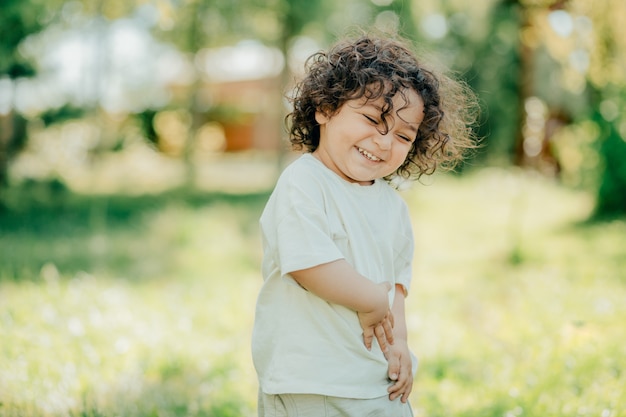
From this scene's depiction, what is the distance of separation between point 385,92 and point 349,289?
58 centimetres

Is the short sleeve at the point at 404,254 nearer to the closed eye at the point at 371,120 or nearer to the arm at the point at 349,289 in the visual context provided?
the arm at the point at 349,289

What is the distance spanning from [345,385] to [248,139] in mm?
29499

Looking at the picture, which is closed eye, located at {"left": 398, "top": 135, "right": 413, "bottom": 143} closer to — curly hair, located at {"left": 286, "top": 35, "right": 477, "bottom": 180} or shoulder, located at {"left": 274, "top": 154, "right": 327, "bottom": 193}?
curly hair, located at {"left": 286, "top": 35, "right": 477, "bottom": 180}

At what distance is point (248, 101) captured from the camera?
30734mm

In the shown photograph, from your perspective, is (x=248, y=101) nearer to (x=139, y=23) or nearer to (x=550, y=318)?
(x=139, y=23)

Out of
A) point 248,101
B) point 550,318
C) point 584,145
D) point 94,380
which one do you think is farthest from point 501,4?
point 94,380

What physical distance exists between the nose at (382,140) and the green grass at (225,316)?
5.30 ft

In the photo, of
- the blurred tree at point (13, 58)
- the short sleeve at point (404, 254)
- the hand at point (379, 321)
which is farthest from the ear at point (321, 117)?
the blurred tree at point (13, 58)

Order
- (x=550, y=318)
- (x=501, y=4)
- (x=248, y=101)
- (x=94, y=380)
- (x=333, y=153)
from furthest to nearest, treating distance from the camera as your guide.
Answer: (x=248, y=101) < (x=501, y=4) < (x=550, y=318) < (x=94, y=380) < (x=333, y=153)

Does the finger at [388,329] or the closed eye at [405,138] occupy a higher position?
the closed eye at [405,138]

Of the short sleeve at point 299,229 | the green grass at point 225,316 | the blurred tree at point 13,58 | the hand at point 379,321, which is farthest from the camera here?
the blurred tree at point 13,58

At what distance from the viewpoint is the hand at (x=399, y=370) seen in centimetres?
198

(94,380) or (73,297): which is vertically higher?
(94,380)

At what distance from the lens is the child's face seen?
6.33 ft
